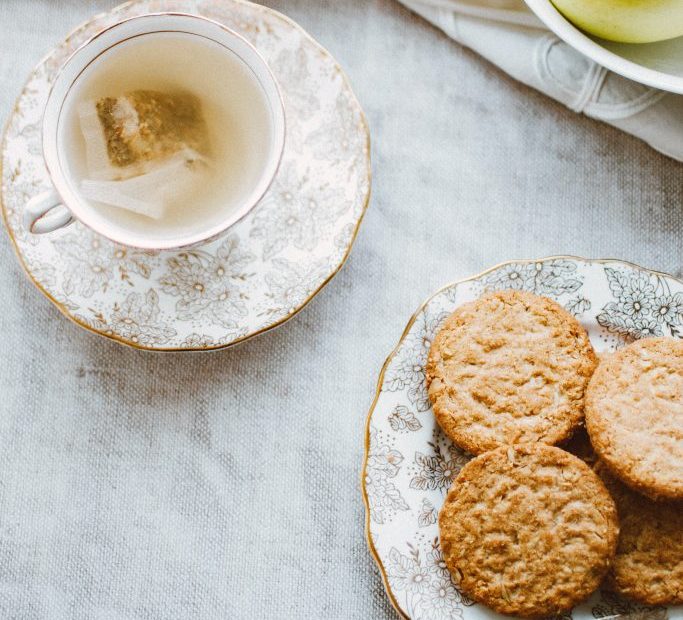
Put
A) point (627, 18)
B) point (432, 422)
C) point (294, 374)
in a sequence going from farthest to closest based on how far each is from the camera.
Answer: point (294, 374) < point (432, 422) < point (627, 18)

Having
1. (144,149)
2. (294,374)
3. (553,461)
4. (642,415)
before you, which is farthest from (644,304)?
(144,149)

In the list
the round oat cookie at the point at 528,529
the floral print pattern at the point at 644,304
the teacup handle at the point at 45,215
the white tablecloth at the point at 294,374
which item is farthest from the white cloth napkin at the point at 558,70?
the teacup handle at the point at 45,215

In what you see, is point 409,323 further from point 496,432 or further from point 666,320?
point 666,320

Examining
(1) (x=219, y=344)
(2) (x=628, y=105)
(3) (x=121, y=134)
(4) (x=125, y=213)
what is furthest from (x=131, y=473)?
(2) (x=628, y=105)

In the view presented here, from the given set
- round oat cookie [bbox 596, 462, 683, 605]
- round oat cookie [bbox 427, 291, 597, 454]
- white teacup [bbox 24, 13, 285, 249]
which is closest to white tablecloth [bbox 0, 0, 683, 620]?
round oat cookie [bbox 427, 291, 597, 454]

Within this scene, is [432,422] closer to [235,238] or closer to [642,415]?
[642,415]

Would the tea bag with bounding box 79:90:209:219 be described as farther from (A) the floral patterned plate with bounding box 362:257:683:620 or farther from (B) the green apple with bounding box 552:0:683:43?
(B) the green apple with bounding box 552:0:683:43
